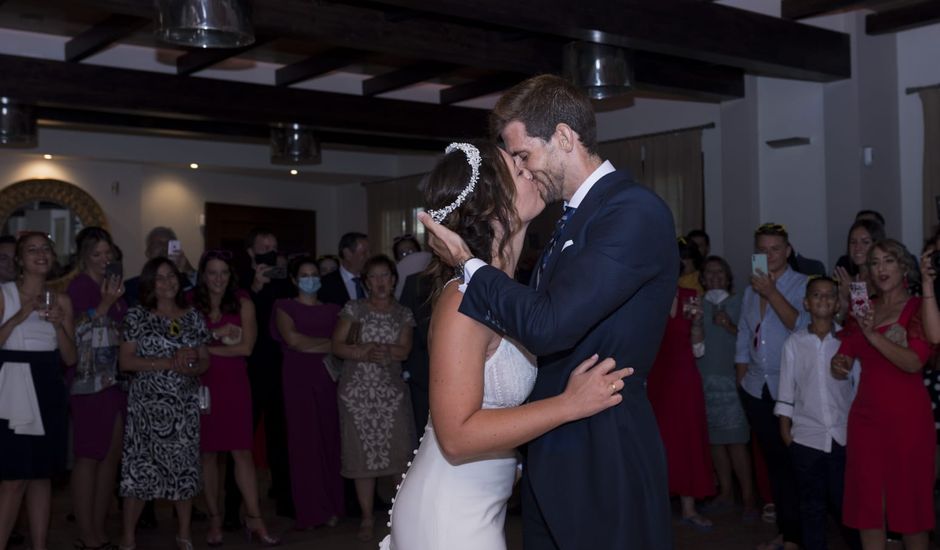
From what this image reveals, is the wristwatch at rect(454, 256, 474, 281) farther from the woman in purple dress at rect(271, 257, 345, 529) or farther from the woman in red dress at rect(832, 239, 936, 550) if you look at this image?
the woman in purple dress at rect(271, 257, 345, 529)

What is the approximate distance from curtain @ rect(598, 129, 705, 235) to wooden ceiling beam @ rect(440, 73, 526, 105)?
1.11 m

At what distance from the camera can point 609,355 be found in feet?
6.82

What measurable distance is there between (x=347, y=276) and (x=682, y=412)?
2.23 m

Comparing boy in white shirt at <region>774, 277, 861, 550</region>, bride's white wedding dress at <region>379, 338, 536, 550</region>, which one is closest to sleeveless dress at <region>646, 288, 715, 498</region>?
boy in white shirt at <region>774, 277, 861, 550</region>

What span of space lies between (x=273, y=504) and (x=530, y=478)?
5.43m

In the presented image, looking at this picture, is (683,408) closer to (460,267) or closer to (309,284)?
(309,284)

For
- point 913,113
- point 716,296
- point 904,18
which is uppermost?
point 904,18

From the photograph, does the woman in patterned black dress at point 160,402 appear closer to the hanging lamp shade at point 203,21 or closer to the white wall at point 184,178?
the hanging lamp shade at point 203,21

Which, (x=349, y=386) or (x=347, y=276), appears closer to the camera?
(x=349, y=386)

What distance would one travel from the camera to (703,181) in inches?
373

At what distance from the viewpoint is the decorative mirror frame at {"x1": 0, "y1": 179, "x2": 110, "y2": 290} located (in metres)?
11.0

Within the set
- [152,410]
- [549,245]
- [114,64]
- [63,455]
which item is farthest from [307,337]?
[549,245]

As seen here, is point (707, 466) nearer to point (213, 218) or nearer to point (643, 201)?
point (643, 201)

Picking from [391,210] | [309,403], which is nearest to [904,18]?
[309,403]
